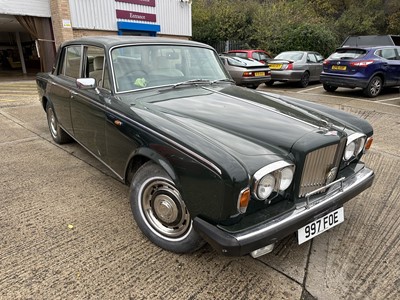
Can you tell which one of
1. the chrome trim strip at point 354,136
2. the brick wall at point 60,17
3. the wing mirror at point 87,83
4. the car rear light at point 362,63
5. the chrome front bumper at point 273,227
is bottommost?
the chrome front bumper at point 273,227

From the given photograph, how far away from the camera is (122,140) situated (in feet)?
8.75

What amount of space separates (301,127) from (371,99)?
27.9 feet

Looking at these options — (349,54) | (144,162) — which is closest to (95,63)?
(144,162)

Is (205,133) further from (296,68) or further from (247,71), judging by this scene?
(296,68)

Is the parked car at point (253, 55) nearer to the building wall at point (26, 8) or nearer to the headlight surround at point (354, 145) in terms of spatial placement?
the building wall at point (26, 8)

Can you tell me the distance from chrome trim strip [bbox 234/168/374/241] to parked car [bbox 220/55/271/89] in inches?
326

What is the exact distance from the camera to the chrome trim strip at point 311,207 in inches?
73.1

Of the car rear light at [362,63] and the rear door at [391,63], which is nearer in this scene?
the car rear light at [362,63]

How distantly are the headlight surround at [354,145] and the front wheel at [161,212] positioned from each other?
147cm

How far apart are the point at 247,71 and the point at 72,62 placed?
295 inches

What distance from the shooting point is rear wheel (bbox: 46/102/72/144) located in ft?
15.4

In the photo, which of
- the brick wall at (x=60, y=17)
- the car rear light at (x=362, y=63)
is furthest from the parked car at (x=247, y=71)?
the brick wall at (x=60, y=17)

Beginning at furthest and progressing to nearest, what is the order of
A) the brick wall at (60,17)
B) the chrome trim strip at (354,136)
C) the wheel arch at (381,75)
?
the brick wall at (60,17)
the wheel arch at (381,75)
the chrome trim strip at (354,136)

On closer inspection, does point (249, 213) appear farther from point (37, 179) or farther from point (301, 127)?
point (37, 179)
